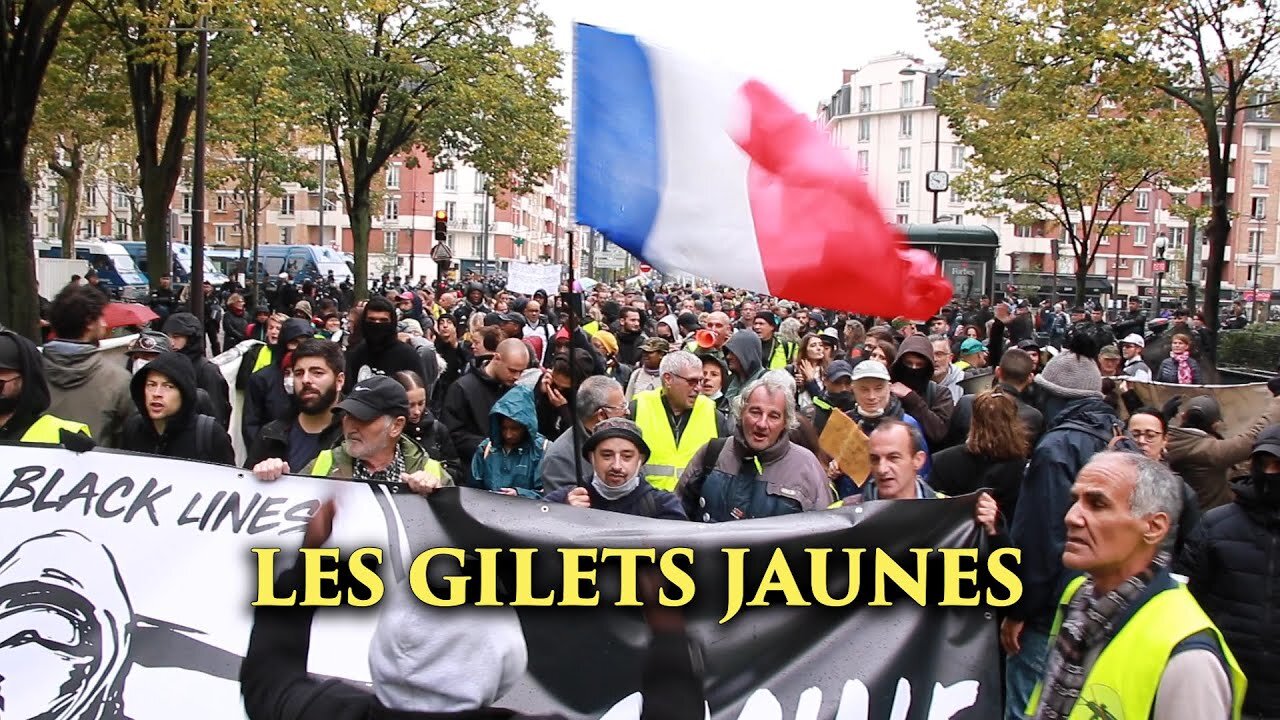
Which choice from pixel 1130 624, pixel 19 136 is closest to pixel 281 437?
pixel 1130 624

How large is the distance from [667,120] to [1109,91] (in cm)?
1581

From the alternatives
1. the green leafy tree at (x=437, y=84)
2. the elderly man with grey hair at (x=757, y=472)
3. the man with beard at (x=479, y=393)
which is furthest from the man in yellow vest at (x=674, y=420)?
the green leafy tree at (x=437, y=84)

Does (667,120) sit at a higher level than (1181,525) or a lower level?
higher

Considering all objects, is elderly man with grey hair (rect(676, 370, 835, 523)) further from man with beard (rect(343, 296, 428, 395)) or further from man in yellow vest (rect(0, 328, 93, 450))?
man with beard (rect(343, 296, 428, 395))

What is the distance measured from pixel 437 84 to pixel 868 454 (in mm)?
28460

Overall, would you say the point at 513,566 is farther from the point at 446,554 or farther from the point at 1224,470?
the point at 1224,470

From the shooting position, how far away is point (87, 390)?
257 inches

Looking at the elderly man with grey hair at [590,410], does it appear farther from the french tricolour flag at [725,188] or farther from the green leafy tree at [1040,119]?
the green leafy tree at [1040,119]

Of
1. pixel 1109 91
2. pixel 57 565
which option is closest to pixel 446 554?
pixel 57 565

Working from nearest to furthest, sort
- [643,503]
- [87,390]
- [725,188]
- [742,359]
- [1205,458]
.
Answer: [725,188] < [643,503] < [87,390] < [1205,458] < [742,359]

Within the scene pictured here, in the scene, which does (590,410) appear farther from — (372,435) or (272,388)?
(272,388)

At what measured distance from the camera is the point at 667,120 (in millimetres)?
4902

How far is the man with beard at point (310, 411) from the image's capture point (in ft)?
19.5

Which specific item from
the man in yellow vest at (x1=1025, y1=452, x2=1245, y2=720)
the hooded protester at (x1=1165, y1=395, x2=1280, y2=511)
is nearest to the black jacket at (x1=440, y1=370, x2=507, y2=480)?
the hooded protester at (x1=1165, y1=395, x2=1280, y2=511)
